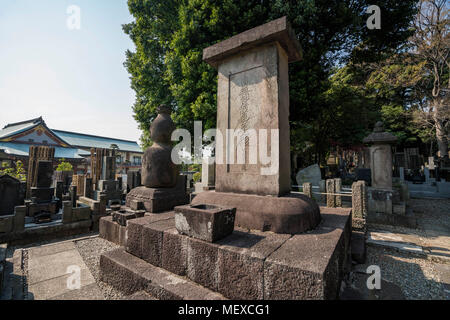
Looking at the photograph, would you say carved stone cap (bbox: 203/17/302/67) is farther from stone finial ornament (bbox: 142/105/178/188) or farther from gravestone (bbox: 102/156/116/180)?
gravestone (bbox: 102/156/116/180)

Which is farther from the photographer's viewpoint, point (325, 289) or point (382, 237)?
point (382, 237)

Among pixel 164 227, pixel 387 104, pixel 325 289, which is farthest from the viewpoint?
pixel 387 104

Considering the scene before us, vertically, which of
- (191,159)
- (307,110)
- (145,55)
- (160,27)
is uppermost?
(160,27)

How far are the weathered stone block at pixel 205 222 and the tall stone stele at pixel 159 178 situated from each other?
227cm

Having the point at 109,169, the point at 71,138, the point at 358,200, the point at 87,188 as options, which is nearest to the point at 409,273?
the point at 358,200

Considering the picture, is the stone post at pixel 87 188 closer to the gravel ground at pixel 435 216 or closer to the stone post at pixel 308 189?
the stone post at pixel 308 189

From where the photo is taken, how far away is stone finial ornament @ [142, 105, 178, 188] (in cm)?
446

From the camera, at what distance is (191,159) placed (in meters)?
10.5

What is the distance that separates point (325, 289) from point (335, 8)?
968 centimetres

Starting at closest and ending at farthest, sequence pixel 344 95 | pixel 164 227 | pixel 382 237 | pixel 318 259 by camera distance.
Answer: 1. pixel 318 259
2. pixel 164 227
3. pixel 382 237
4. pixel 344 95

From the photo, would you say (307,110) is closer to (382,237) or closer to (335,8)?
(335,8)

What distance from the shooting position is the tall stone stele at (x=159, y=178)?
4309 millimetres

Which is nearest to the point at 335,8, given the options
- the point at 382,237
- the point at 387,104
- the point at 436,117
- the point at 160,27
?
the point at 160,27

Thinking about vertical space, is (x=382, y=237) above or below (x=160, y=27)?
below
